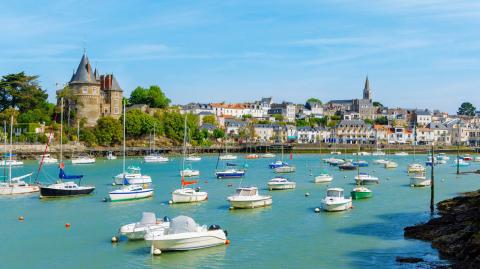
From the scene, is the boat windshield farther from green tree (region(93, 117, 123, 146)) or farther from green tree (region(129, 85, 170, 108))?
green tree (region(129, 85, 170, 108))

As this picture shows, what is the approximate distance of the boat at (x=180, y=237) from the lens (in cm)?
2589

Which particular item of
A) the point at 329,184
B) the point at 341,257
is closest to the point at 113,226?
the point at 341,257

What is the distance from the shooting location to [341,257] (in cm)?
2583

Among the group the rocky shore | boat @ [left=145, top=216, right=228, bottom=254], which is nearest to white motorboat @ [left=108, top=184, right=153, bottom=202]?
boat @ [left=145, top=216, right=228, bottom=254]

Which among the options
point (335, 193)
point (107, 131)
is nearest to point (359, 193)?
point (335, 193)

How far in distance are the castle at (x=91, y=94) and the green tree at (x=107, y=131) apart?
7.91 feet

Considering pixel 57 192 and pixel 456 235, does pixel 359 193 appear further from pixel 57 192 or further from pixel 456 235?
pixel 57 192

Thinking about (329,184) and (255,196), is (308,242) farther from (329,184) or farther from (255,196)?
(329,184)

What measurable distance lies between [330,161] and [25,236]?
67.1 metres

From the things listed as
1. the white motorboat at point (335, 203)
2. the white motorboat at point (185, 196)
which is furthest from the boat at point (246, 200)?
the white motorboat at point (335, 203)

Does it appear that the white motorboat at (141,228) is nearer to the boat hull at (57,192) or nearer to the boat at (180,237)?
the boat at (180,237)

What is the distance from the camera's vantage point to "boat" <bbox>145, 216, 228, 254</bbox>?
2589cm

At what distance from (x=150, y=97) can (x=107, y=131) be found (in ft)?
A: 92.4

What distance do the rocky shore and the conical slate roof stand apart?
284 ft
